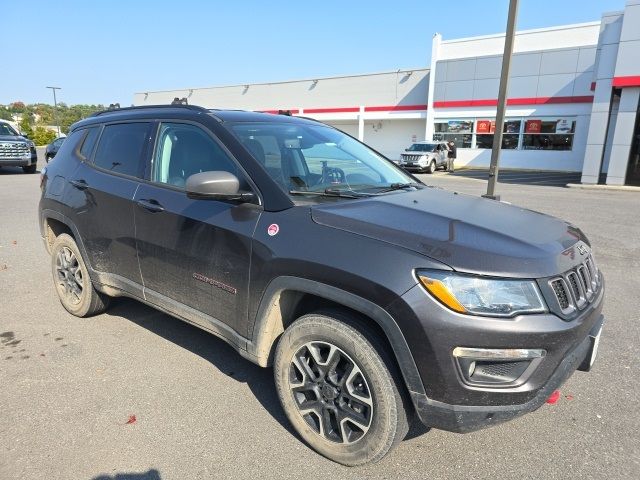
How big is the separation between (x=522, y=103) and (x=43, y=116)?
87.7 metres

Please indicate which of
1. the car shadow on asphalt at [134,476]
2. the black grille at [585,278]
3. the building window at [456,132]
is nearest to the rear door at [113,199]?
the car shadow on asphalt at [134,476]

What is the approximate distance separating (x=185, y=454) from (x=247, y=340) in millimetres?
692

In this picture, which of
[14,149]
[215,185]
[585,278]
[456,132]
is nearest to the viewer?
[585,278]

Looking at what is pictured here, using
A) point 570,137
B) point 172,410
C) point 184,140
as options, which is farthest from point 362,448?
point 570,137

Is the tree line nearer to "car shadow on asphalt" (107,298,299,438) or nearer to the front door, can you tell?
"car shadow on asphalt" (107,298,299,438)

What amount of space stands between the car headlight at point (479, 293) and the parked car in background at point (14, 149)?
64.3ft

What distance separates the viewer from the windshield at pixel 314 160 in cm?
292

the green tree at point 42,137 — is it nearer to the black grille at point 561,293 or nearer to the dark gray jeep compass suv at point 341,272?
the dark gray jeep compass suv at point 341,272

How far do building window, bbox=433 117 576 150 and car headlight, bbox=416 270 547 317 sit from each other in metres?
28.7

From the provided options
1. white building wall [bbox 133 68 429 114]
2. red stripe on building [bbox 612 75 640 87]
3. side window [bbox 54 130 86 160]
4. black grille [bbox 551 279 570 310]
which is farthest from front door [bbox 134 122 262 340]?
white building wall [bbox 133 68 429 114]

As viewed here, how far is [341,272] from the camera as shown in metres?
2.21

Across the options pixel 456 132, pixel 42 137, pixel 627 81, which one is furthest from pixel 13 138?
pixel 42 137

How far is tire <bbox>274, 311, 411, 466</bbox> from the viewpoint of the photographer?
220 centimetres

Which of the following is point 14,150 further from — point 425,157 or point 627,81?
point 627,81
